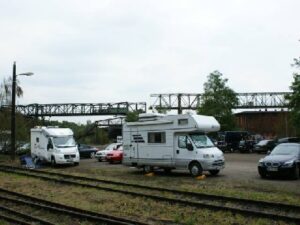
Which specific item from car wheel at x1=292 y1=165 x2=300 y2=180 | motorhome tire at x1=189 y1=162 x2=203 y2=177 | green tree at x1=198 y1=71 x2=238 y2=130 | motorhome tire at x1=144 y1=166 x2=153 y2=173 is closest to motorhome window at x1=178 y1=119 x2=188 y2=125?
motorhome tire at x1=189 y1=162 x2=203 y2=177

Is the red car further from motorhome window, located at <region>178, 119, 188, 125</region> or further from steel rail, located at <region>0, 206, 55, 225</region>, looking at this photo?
steel rail, located at <region>0, 206, 55, 225</region>

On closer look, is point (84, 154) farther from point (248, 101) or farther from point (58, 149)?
point (248, 101)

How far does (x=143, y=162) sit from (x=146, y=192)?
838 cm

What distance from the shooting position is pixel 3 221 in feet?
48.2

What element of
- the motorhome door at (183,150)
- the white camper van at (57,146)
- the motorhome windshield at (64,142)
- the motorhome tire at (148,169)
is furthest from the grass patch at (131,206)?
the motorhome windshield at (64,142)

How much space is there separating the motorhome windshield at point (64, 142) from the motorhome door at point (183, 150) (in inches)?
501

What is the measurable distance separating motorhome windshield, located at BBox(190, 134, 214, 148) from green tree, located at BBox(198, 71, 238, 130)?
36.1 m

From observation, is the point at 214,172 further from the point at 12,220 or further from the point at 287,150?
the point at 12,220

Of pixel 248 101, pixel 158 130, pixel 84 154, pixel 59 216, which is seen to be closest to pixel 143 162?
pixel 158 130

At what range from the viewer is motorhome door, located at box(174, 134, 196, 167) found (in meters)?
25.2

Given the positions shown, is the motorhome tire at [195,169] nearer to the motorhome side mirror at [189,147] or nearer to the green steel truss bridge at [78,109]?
the motorhome side mirror at [189,147]

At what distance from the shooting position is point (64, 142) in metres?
36.6

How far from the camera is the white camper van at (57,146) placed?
117ft

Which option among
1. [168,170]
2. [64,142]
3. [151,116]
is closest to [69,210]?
[151,116]
